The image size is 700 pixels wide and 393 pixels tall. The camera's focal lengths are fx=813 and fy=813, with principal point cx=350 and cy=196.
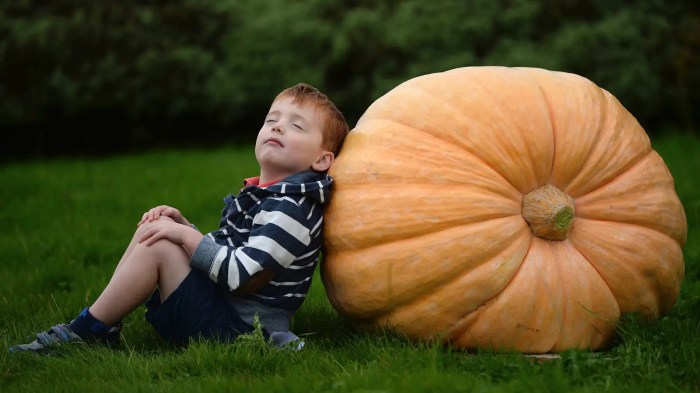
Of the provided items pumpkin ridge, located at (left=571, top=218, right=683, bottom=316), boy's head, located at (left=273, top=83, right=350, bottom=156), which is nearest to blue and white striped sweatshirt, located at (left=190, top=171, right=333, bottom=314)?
boy's head, located at (left=273, top=83, right=350, bottom=156)

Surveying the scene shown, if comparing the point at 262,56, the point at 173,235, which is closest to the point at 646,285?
the point at 173,235

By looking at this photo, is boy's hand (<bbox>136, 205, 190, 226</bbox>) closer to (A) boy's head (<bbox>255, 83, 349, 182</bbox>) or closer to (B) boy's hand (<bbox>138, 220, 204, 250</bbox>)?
(B) boy's hand (<bbox>138, 220, 204, 250</bbox>)

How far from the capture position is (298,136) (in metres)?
3.04

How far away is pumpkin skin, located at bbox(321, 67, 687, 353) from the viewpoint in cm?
270

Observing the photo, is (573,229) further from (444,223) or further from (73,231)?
(73,231)

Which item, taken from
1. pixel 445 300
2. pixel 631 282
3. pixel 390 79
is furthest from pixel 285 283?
pixel 390 79

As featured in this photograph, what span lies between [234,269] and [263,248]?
12cm

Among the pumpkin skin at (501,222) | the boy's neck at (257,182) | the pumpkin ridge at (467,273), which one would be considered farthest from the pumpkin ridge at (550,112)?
the boy's neck at (257,182)

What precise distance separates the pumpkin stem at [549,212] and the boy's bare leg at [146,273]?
3.96ft

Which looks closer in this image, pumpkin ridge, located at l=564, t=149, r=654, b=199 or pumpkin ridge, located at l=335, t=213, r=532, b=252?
pumpkin ridge, located at l=335, t=213, r=532, b=252

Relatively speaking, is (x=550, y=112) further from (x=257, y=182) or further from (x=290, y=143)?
(x=257, y=182)

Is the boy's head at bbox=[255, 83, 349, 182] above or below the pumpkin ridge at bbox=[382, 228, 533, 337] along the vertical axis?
above

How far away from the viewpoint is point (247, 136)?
941 centimetres

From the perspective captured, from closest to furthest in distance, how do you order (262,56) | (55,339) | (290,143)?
(55,339) → (290,143) → (262,56)
